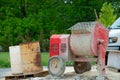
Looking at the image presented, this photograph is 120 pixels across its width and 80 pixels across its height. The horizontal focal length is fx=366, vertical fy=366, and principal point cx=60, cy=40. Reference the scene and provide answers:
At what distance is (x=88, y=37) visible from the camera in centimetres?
1058

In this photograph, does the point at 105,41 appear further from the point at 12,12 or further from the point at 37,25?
the point at 12,12

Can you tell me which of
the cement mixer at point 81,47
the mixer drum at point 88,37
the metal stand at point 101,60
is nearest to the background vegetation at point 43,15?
the cement mixer at point 81,47

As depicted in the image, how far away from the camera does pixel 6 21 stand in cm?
4850

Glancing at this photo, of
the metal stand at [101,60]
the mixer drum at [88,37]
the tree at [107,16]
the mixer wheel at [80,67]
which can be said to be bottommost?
the mixer wheel at [80,67]

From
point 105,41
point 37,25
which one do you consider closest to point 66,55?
point 105,41

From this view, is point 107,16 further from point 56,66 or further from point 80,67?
point 56,66

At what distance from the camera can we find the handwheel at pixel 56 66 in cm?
1098

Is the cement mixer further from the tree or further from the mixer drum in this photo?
the tree

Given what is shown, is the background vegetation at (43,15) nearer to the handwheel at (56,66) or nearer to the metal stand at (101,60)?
the handwheel at (56,66)

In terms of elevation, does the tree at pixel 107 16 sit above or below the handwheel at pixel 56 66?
above

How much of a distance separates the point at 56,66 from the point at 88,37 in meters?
1.42

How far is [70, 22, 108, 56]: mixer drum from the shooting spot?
10492 millimetres

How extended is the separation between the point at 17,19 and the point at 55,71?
38.5 meters

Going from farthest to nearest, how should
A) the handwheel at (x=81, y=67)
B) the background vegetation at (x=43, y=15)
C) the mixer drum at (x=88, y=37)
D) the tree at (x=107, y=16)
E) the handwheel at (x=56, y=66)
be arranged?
the background vegetation at (x=43, y=15)
the tree at (x=107, y=16)
the handwheel at (x=81, y=67)
the handwheel at (x=56, y=66)
the mixer drum at (x=88, y=37)
